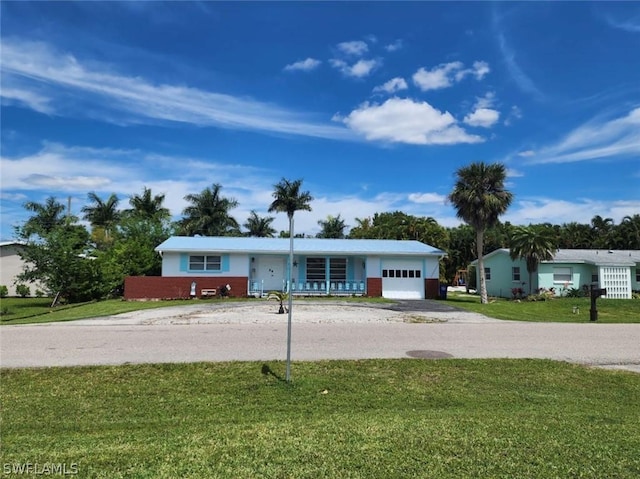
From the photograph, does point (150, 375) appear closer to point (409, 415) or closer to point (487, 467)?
point (409, 415)

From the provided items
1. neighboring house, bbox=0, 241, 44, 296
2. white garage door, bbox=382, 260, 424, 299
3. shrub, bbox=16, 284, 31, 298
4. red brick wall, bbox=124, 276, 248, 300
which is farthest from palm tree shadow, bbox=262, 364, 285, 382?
neighboring house, bbox=0, 241, 44, 296

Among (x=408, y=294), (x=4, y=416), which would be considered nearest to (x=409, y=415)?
(x=4, y=416)

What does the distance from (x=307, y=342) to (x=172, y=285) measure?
56.2 ft

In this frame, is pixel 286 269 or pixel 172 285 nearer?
pixel 172 285

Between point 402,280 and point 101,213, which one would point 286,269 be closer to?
point 402,280

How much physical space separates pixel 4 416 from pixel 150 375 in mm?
2044

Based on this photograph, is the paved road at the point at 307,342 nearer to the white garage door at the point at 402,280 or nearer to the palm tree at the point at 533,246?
the white garage door at the point at 402,280

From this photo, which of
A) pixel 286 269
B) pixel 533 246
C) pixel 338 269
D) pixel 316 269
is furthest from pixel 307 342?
pixel 533 246

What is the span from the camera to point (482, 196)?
24.6 metres

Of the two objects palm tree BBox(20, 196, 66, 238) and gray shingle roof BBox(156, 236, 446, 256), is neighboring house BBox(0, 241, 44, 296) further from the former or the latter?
gray shingle roof BBox(156, 236, 446, 256)

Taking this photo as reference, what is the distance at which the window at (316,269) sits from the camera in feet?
92.3

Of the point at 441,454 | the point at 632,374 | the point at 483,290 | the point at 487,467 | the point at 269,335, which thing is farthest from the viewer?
the point at 483,290

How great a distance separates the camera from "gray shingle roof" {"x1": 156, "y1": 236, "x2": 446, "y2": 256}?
25.8m

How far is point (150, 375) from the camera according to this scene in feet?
22.3
